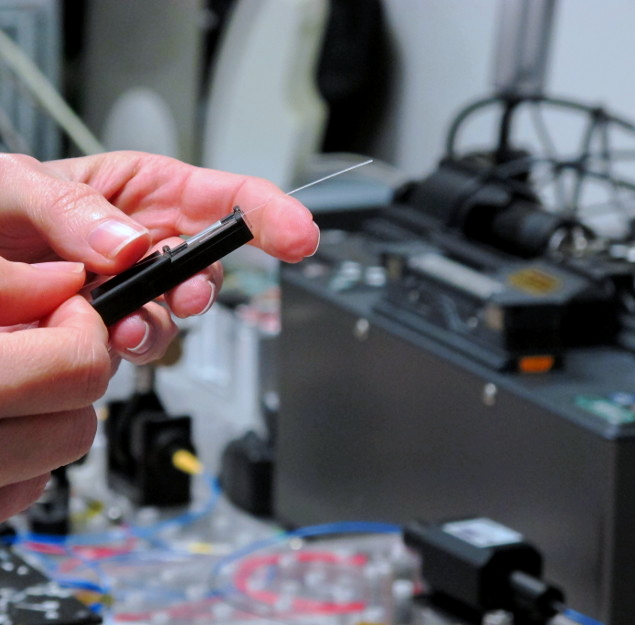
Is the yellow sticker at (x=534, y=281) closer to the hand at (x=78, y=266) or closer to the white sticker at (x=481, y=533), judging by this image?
the white sticker at (x=481, y=533)

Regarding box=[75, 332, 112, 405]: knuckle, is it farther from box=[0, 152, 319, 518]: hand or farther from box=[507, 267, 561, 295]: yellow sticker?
box=[507, 267, 561, 295]: yellow sticker

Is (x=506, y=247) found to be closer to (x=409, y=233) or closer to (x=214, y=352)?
(x=409, y=233)

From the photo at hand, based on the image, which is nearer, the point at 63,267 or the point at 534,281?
the point at 63,267

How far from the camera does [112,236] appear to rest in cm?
59

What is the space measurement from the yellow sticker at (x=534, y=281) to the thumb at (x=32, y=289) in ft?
1.53

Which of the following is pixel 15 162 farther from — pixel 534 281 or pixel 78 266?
pixel 534 281

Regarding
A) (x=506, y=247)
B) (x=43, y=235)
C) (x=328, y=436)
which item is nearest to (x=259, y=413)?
(x=328, y=436)

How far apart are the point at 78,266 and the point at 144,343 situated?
5 centimetres

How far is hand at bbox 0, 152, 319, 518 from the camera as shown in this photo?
0.51 meters

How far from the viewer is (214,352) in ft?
4.62

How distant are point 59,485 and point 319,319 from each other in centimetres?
28

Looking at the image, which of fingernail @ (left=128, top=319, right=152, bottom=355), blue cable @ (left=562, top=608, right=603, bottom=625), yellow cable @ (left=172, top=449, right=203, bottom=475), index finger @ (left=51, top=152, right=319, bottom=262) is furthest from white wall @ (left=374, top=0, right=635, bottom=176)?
fingernail @ (left=128, top=319, right=152, bottom=355)

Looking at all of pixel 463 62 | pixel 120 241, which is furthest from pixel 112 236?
pixel 463 62

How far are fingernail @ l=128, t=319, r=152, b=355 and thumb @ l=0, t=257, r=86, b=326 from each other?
0.14 feet
